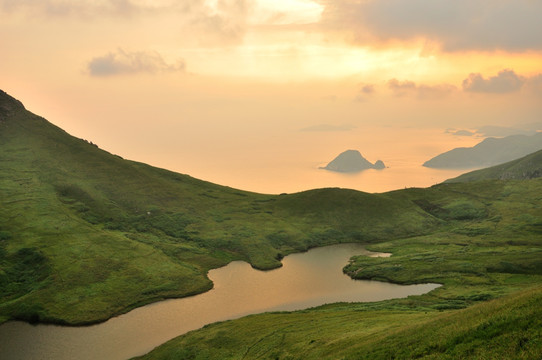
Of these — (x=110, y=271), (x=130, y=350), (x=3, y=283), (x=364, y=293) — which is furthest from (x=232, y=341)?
(x=3, y=283)

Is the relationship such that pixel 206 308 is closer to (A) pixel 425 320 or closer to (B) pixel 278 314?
(B) pixel 278 314

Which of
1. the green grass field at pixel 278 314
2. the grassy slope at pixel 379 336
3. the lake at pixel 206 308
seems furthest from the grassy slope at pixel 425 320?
the lake at pixel 206 308

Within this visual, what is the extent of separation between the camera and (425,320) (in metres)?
63.9

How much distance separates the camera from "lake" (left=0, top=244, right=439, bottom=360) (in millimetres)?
100562

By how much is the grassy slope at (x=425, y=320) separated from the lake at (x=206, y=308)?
9.89 metres

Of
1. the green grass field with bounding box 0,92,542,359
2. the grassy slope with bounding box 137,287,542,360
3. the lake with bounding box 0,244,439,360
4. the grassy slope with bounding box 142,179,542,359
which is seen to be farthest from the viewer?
the lake with bounding box 0,244,439,360

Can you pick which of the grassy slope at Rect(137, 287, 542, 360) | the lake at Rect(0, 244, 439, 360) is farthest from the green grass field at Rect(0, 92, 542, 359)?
the lake at Rect(0, 244, 439, 360)

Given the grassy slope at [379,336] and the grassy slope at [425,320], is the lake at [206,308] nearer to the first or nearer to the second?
the grassy slope at [425,320]

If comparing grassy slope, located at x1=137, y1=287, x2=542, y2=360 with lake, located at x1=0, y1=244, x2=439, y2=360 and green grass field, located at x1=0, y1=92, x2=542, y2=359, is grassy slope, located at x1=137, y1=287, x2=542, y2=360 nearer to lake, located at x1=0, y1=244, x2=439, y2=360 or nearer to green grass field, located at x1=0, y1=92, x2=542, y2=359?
green grass field, located at x1=0, y1=92, x2=542, y2=359

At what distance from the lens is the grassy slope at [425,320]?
116 ft

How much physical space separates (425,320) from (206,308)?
81.1 m

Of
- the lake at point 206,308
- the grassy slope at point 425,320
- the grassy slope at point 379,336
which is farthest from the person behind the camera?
the lake at point 206,308

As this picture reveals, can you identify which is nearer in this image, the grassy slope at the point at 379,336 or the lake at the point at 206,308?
the grassy slope at the point at 379,336

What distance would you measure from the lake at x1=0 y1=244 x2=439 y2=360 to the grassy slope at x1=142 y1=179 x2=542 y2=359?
989 centimetres
